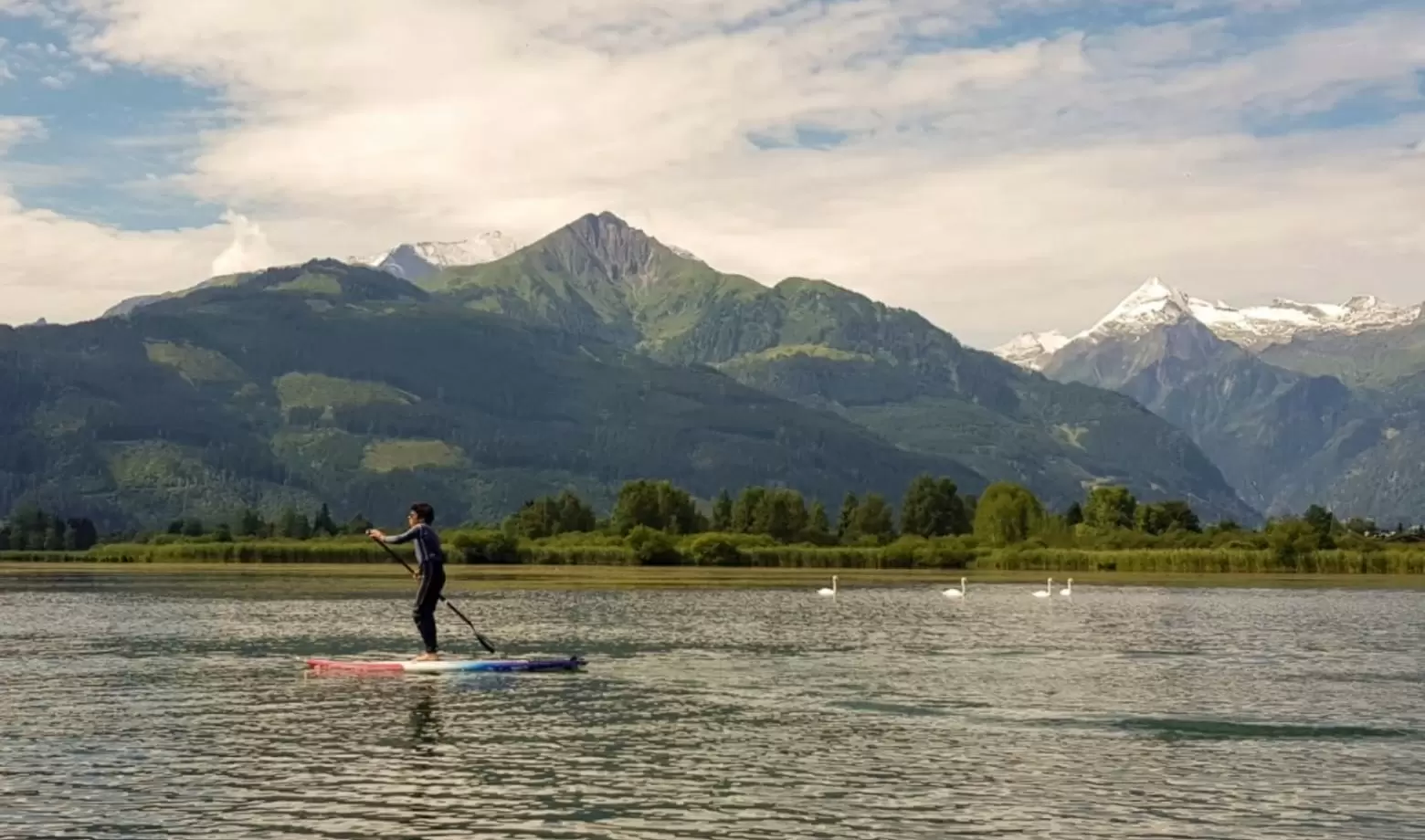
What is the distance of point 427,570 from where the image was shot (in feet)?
175

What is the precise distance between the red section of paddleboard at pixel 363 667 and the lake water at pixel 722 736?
911mm

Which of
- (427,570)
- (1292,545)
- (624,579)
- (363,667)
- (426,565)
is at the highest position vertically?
(1292,545)

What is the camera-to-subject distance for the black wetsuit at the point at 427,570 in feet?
174

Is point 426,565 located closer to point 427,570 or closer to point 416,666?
point 427,570

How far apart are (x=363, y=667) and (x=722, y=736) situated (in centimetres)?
1727

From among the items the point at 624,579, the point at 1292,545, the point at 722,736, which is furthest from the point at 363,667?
the point at 1292,545

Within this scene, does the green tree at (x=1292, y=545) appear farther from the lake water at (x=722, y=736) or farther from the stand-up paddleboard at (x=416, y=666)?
the stand-up paddleboard at (x=416, y=666)

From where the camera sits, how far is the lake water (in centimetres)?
3031

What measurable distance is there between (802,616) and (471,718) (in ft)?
167

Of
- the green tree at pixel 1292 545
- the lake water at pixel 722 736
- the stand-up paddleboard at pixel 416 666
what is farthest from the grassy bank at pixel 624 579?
the stand-up paddleboard at pixel 416 666

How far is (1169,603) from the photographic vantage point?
112 metres

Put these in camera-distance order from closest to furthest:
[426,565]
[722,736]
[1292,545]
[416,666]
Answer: [722,736]
[426,565]
[416,666]
[1292,545]

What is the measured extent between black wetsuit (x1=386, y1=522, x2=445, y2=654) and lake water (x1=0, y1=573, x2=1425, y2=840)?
2169 millimetres

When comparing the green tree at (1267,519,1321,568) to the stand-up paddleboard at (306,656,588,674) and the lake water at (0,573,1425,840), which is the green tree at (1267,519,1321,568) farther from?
the stand-up paddleboard at (306,656,588,674)
